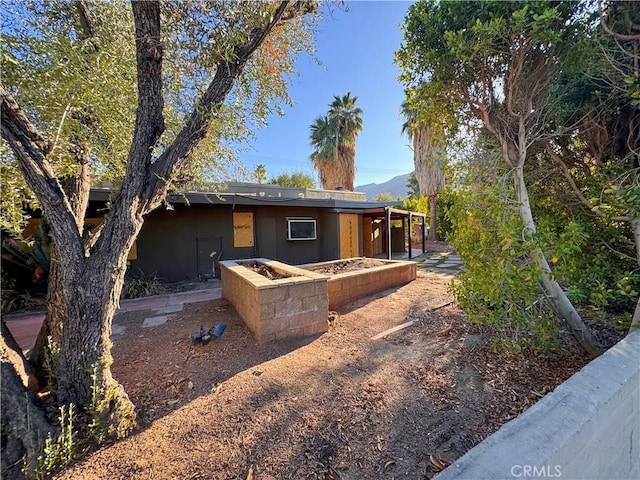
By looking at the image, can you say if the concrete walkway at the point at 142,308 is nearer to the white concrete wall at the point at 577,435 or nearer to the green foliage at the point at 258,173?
the green foliage at the point at 258,173

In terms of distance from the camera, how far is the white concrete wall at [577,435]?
102 centimetres

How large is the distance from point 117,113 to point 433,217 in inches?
677

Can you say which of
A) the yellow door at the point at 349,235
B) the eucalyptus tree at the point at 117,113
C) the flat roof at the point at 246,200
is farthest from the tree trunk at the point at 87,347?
the yellow door at the point at 349,235

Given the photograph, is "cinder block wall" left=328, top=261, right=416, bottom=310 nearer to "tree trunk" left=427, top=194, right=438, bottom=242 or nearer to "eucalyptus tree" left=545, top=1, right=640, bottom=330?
"eucalyptus tree" left=545, top=1, right=640, bottom=330

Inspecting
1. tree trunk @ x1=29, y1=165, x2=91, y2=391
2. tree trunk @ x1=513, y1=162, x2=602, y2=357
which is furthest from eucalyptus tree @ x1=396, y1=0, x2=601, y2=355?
tree trunk @ x1=29, y1=165, x2=91, y2=391

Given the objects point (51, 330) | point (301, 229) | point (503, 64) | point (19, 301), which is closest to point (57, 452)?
point (51, 330)

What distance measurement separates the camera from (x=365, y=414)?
2227 mm

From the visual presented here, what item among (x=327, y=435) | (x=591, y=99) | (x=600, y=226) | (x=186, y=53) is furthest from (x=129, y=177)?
(x=600, y=226)

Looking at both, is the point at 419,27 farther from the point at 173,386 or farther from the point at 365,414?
the point at 173,386

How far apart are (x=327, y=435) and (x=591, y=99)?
455 cm

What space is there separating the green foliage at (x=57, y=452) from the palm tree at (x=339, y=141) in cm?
1596

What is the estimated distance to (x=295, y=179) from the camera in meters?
21.4

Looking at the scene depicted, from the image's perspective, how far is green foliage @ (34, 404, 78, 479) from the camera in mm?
1693

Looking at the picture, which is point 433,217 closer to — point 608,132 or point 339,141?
point 339,141
